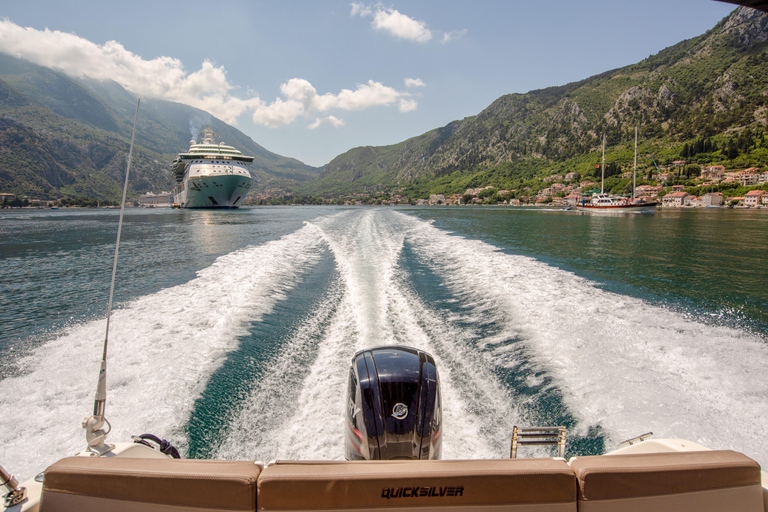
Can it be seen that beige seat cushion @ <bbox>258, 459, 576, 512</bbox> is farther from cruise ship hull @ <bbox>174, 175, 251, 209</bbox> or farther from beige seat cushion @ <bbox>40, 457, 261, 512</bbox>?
cruise ship hull @ <bbox>174, 175, 251, 209</bbox>

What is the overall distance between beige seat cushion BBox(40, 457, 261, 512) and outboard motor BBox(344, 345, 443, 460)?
4.78 ft

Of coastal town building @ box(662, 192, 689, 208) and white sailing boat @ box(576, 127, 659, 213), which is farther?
coastal town building @ box(662, 192, 689, 208)

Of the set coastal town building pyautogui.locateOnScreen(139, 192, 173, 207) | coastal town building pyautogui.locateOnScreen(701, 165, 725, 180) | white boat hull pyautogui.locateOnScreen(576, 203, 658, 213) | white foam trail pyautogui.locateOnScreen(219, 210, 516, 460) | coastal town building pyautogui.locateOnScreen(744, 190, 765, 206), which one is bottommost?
white foam trail pyautogui.locateOnScreen(219, 210, 516, 460)

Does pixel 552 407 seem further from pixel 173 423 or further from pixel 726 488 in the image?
pixel 173 423

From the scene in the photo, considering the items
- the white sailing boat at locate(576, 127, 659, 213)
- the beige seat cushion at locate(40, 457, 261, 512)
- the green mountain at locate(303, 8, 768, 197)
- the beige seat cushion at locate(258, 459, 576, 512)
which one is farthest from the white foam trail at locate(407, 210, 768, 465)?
the green mountain at locate(303, 8, 768, 197)

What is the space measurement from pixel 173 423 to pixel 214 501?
3.11 metres

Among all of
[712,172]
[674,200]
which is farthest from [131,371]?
[712,172]

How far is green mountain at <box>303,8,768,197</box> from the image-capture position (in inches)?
3725

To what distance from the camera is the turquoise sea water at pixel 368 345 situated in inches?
156

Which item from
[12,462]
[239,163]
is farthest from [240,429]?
[239,163]

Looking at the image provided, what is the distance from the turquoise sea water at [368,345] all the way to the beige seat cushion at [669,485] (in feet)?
7.14

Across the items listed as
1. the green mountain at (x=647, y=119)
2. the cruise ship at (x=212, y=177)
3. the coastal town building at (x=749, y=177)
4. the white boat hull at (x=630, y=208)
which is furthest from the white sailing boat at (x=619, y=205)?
the cruise ship at (x=212, y=177)

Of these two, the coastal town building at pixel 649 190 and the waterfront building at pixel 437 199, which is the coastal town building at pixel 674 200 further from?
the waterfront building at pixel 437 199

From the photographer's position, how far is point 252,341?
254 inches
